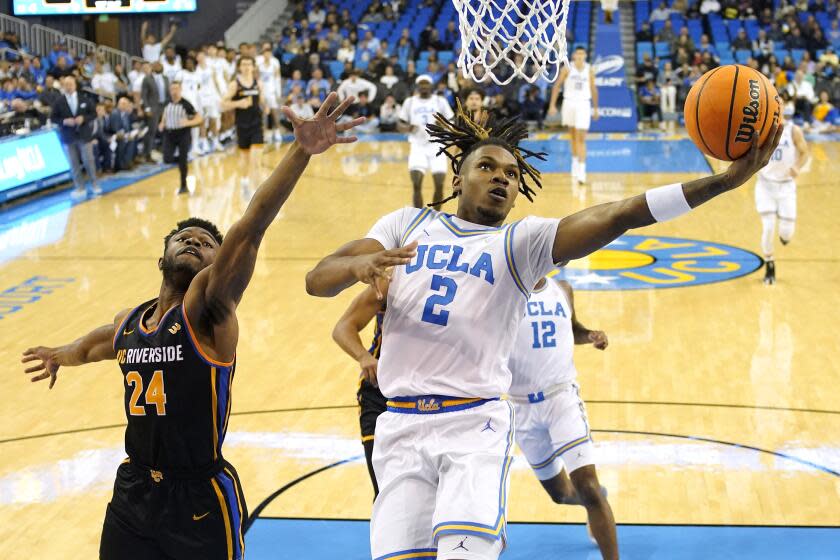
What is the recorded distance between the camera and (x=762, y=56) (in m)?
27.1

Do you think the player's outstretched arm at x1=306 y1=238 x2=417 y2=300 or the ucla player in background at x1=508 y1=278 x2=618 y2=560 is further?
the ucla player in background at x1=508 y1=278 x2=618 y2=560

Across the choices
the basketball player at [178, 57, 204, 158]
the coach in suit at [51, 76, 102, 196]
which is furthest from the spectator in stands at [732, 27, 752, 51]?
the coach in suit at [51, 76, 102, 196]

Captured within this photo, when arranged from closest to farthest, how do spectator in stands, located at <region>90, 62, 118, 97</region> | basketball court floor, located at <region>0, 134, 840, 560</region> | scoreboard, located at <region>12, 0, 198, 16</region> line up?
basketball court floor, located at <region>0, 134, 840, 560</region>
scoreboard, located at <region>12, 0, 198, 16</region>
spectator in stands, located at <region>90, 62, 118, 97</region>

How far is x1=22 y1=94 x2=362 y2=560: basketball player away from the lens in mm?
3854

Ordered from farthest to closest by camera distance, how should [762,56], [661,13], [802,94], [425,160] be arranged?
1. [661,13]
2. [762,56]
3. [802,94]
4. [425,160]

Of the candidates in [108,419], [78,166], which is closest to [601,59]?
[78,166]

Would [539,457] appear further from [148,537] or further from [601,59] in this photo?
[601,59]

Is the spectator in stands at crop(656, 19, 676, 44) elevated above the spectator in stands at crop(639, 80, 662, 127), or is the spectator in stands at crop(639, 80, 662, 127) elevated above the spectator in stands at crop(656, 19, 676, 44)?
the spectator in stands at crop(656, 19, 676, 44)

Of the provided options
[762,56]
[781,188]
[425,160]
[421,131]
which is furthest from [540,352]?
[762,56]

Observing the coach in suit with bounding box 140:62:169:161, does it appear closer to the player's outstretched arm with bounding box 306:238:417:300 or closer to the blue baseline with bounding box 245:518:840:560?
the blue baseline with bounding box 245:518:840:560

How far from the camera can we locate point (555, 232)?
3.79 meters

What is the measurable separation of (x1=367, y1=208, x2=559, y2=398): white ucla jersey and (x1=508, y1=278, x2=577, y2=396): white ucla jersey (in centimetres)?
116

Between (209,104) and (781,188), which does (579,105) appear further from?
(209,104)

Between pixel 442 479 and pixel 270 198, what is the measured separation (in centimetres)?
111
